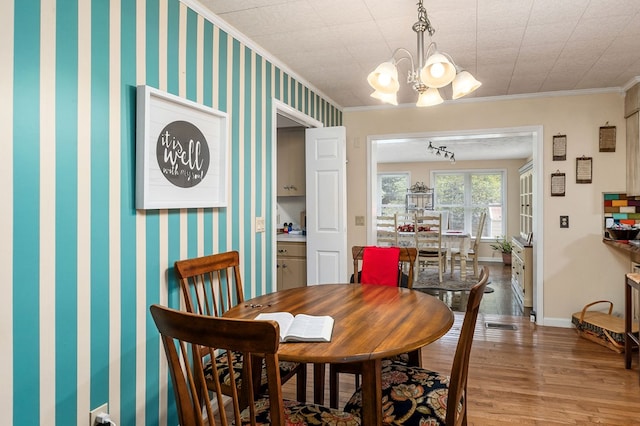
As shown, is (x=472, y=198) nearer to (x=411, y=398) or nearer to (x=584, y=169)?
(x=584, y=169)

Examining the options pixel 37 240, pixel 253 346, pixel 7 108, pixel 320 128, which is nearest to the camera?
pixel 253 346

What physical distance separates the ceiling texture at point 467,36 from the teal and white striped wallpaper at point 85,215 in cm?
56

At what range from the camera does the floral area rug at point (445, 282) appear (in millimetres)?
5824

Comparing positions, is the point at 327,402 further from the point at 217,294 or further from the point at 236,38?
the point at 236,38

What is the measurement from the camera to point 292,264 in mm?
4211

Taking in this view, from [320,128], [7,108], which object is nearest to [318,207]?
[320,128]

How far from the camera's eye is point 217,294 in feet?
8.02

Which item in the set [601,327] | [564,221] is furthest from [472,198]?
[601,327]

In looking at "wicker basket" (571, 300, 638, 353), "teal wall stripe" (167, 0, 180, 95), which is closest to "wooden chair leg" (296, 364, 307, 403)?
"teal wall stripe" (167, 0, 180, 95)

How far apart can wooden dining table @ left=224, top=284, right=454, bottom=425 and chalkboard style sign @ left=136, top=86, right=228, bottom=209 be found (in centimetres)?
64

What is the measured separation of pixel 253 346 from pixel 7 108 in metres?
1.12

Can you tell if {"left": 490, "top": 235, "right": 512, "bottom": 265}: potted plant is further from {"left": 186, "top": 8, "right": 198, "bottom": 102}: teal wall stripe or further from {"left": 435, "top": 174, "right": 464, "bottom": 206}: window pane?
{"left": 186, "top": 8, "right": 198, "bottom": 102}: teal wall stripe

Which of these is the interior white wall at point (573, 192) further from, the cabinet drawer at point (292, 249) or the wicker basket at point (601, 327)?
the cabinet drawer at point (292, 249)

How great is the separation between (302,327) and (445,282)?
16.9 feet
